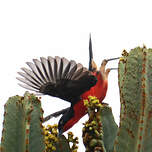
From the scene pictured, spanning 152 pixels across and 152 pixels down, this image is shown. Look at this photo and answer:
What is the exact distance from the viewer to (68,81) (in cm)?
395

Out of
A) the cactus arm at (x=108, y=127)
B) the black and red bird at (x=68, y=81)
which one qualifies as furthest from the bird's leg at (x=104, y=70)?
the cactus arm at (x=108, y=127)

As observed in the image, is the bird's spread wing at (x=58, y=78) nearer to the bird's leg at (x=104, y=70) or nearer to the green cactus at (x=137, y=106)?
the bird's leg at (x=104, y=70)

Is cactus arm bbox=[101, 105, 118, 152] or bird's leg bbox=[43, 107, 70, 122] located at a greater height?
bird's leg bbox=[43, 107, 70, 122]

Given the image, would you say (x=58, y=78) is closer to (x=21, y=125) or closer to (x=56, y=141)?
(x=56, y=141)

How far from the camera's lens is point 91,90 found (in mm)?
3678

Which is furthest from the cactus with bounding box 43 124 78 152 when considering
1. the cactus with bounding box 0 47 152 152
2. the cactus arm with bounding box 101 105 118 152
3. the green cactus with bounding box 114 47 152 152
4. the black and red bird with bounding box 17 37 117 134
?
the green cactus with bounding box 114 47 152 152

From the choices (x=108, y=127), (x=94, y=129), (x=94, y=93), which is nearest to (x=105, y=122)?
(x=108, y=127)

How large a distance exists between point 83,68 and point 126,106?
1.57m

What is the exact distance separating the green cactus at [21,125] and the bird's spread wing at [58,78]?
106 cm

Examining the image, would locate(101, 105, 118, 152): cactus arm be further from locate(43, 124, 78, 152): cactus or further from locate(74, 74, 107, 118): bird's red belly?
locate(74, 74, 107, 118): bird's red belly

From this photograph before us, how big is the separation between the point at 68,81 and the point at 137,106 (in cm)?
172

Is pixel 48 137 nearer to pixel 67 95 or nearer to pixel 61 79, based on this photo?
pixel 67 95

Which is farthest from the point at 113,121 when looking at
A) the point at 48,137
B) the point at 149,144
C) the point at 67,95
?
the point at 67,95

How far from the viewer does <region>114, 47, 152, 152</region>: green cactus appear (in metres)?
2.25
